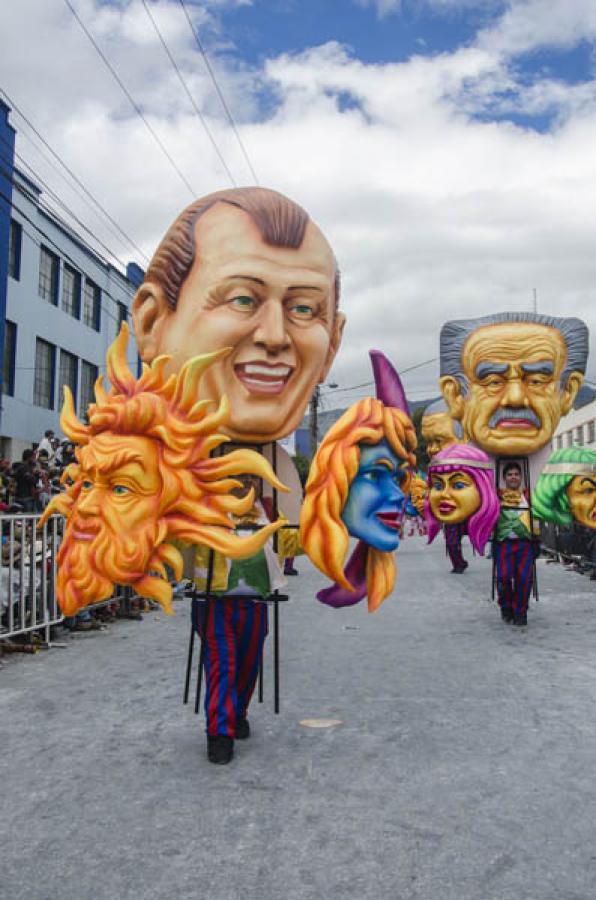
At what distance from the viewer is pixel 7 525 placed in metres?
6.23

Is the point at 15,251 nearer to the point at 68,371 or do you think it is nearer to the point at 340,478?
the point at 68,371

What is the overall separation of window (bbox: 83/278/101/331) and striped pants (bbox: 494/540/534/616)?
1581cm

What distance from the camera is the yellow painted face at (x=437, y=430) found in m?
13.9

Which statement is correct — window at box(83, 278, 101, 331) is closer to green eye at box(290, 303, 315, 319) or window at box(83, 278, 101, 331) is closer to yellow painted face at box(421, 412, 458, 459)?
yellow painted face at box(421, 412, 458, 459)

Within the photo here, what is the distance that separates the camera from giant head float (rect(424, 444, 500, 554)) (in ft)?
23.5

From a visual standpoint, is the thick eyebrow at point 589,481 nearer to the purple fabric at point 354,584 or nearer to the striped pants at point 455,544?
the striped pants at point 455,544

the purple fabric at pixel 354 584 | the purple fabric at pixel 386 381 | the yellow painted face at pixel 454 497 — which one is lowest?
the purple fabric at pixel 354 584

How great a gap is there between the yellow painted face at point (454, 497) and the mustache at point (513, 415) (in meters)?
0.60

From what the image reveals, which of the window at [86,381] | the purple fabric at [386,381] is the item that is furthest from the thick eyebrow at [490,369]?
the window at [86,381]

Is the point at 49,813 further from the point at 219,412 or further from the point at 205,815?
the point at 219,412

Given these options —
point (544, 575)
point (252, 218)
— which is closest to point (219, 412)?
point (252, 218)

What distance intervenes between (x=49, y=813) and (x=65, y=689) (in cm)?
209

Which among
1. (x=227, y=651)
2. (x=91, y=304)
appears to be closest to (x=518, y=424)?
(x=227, y=651)

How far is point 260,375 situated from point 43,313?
15.5 metres
